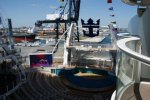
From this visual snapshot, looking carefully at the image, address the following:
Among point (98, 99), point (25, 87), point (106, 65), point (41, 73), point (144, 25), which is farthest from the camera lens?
point (106, 65)

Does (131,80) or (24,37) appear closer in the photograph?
(131,80)

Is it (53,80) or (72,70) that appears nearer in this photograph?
(53,80)

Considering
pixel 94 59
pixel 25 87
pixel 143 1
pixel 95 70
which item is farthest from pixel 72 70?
pixel 143 1

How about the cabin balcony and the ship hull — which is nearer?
the cabin balcony

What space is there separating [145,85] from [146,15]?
3.56 m

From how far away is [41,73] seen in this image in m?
20.1

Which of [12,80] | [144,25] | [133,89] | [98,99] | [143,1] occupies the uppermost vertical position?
[143,1]

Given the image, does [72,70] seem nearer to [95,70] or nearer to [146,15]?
[95,70]

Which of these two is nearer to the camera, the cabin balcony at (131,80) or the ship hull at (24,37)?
the cabin balcony at (131,80)

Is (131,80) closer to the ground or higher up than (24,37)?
higher up

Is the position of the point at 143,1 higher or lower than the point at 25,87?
higher

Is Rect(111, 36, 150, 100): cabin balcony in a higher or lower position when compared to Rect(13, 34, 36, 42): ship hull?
higher

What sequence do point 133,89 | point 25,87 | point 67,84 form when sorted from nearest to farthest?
point 133,89, point 25,87, point 67,84

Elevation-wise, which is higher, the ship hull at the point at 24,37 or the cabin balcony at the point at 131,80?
the cabin balcony at the point at 131,80
